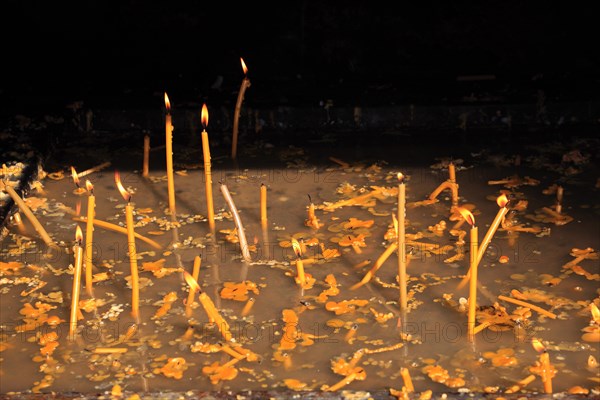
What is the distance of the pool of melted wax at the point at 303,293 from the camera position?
8.89 feet

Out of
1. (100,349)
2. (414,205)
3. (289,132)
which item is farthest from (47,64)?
(100,349)

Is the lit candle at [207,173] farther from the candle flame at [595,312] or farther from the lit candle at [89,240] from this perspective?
the candle flame at [595,312]

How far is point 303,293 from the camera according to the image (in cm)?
314

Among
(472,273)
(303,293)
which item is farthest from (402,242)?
(303,293)

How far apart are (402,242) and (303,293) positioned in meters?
0.48

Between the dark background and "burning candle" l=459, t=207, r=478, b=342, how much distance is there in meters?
2.40

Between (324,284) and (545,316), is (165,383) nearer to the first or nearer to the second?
(324,284)

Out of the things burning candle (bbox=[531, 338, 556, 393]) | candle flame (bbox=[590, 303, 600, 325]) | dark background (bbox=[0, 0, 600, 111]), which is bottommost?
burning candle (bbox=[531, 338, 556, 393])

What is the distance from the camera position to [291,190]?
3955 mm

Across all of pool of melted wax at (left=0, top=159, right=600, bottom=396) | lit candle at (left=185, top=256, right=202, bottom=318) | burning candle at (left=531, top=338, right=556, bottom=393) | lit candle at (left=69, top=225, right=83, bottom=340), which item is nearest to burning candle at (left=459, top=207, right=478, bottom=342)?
pool of melted wax at (left=0, top=159, right=600, bottom=396)

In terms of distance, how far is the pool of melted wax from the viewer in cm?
271

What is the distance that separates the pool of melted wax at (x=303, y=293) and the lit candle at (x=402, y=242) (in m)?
0.06

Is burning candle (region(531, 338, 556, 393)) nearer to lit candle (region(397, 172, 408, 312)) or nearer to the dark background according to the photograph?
lit candle (region(397, 172, 408, 312))

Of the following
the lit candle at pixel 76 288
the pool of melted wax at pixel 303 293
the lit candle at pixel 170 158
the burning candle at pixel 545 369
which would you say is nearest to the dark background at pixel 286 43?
the pool of melted wax at pixel 303 293
